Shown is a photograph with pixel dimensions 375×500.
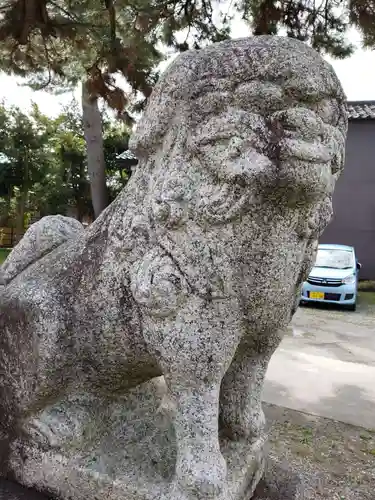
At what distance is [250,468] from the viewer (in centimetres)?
143

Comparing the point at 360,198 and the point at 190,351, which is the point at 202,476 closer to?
the point at 190,351

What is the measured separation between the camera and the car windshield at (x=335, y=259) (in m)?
8.55

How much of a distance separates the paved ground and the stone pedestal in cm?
142

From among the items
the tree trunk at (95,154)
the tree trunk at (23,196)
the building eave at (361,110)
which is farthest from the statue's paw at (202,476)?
the tree trunk at (23,196)

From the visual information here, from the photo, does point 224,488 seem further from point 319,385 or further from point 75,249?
point 319,385

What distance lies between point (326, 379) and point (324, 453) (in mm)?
1110

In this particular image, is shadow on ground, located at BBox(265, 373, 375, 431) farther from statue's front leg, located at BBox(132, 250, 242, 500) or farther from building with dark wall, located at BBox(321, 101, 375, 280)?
building with dark wall, located at BBox(321, 101, 375, 280)

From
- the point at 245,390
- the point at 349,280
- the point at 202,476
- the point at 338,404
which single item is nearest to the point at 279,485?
the point at 245,390

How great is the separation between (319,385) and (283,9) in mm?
4084

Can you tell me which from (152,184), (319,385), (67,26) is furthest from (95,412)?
(67,26)

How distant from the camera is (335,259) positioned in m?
8.72

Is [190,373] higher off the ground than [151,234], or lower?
lower

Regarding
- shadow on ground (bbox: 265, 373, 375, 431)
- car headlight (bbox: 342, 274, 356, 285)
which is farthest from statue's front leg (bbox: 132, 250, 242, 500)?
car headlight (bbox: 342, 274, 356, 285)

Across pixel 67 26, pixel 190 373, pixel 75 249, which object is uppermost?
pixel 67 26
